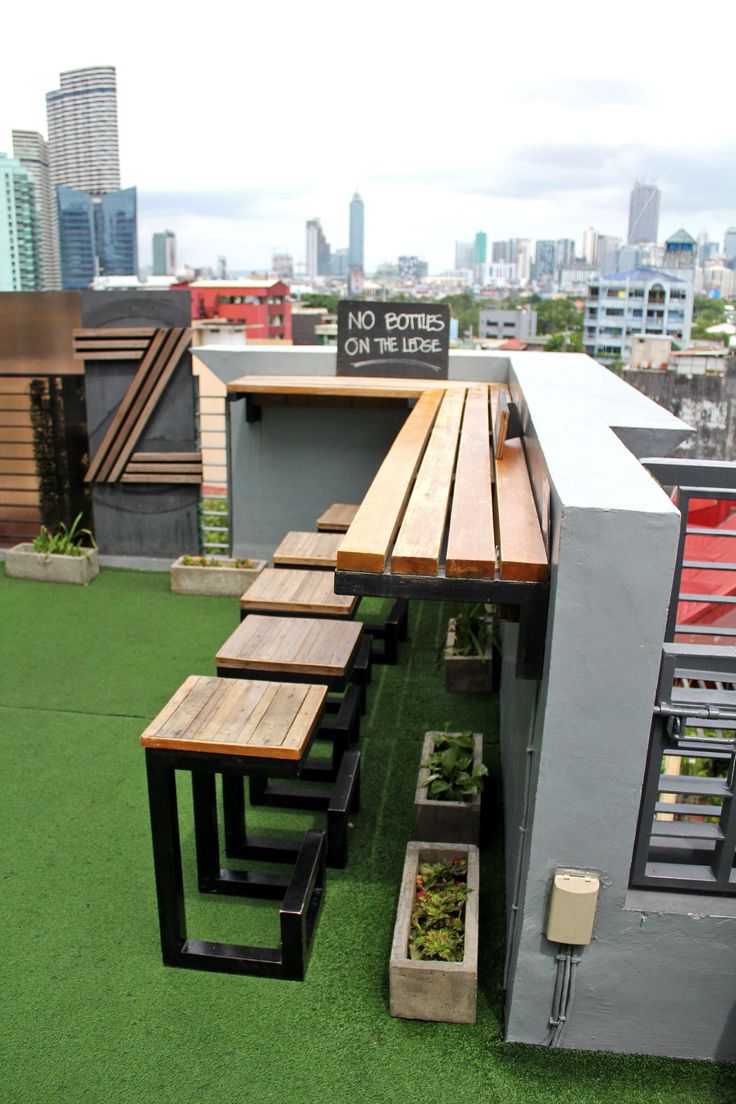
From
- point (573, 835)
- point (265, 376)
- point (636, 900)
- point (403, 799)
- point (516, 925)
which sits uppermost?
point (265, 376)

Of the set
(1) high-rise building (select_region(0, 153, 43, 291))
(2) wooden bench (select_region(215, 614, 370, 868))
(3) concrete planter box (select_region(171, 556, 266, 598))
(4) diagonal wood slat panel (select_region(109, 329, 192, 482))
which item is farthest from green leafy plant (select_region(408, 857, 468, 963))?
(1) high-rise building (select_region(0, 153, 43, 291))

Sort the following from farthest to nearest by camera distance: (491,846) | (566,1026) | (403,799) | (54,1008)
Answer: (403,799)
(491,846)
(54,1008)
(566,1026)

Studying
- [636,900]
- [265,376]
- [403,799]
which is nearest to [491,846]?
[403,799]

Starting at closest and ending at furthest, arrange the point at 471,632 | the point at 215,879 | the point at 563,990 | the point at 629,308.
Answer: the point at 563,990
the point at 215,879
the point at 471,632
the point at 629,308

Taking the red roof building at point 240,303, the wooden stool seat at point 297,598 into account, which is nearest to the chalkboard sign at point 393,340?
the wooden stool seat at point 297,598

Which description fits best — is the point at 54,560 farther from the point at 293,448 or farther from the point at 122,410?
the point at 293,448

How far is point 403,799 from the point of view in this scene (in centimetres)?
460

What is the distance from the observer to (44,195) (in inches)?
6934

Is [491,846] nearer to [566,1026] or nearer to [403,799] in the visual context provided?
[403,799]

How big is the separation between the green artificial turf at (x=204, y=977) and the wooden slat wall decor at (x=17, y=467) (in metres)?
3.20

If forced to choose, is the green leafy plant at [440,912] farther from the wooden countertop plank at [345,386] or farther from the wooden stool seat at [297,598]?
the wooden countertop plank at [345,386]

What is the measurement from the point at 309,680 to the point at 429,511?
1241mm

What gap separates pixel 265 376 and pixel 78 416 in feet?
6.15

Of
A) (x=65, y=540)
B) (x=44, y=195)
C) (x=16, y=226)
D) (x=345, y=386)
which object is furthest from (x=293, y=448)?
(x=44, y=195)
